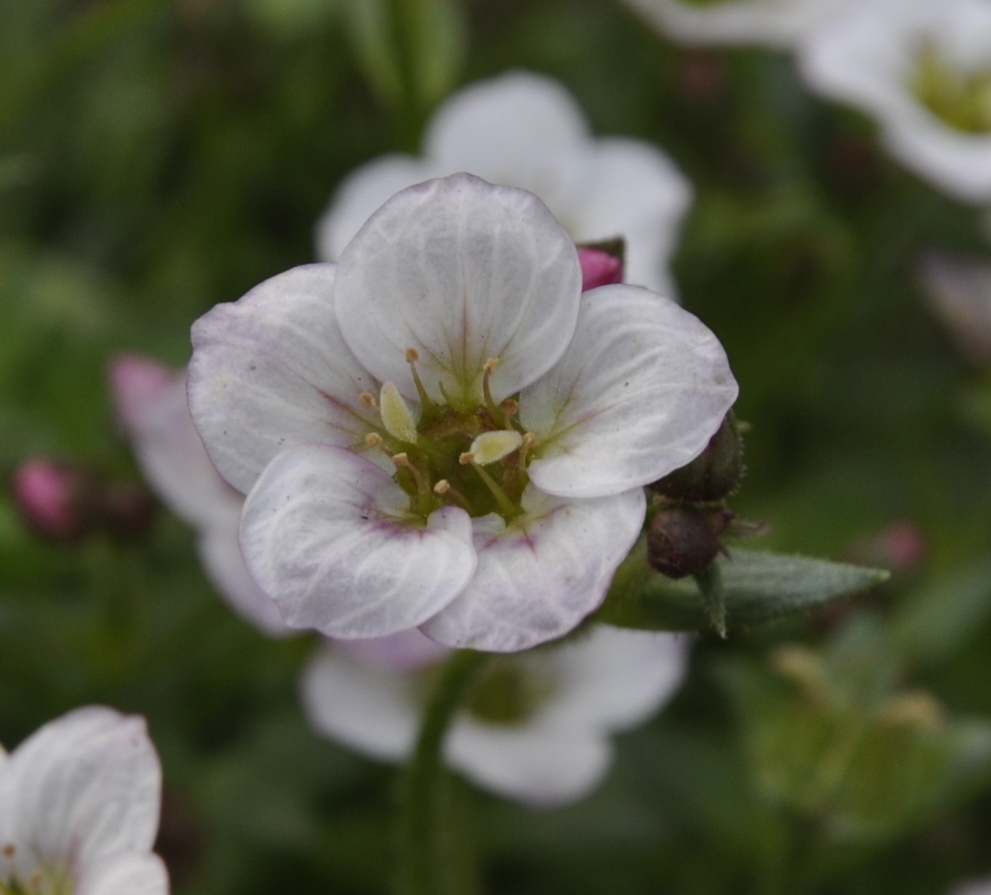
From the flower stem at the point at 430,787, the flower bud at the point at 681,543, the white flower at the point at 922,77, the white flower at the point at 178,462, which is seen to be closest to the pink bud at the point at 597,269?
the flower bud at the point at 681,543

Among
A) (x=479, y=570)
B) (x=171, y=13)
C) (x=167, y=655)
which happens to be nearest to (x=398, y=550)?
(x=479, y=570)

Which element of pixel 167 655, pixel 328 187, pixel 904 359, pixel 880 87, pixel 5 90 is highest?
pixel 5 90

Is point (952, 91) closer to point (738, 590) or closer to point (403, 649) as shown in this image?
point (403, 649)

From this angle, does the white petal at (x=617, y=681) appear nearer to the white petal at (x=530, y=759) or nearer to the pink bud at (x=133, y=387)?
the white petal at (x=530, y=759)

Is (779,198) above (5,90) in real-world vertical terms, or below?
below

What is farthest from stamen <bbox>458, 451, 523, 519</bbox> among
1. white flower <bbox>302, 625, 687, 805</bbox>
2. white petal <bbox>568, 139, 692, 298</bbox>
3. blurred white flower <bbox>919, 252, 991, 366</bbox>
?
blurred white flower <bbox>919, 252, 991, 366</bbox>

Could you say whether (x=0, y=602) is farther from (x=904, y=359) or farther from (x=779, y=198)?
(x=904, y=359)

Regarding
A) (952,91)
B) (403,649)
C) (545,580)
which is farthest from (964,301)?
(545,580)
